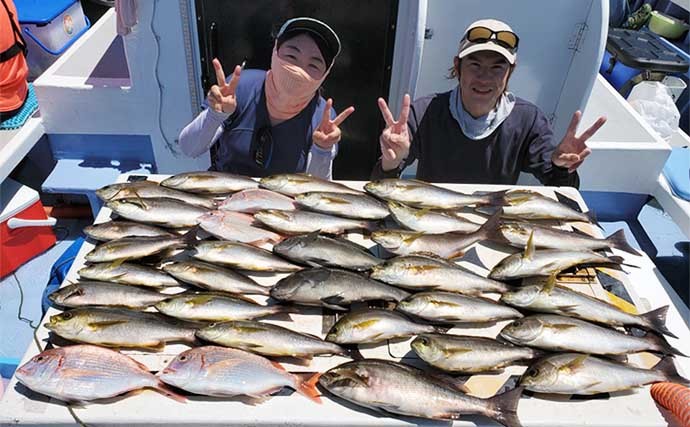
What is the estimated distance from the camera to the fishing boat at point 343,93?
384 centimetres

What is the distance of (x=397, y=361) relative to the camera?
179 cm

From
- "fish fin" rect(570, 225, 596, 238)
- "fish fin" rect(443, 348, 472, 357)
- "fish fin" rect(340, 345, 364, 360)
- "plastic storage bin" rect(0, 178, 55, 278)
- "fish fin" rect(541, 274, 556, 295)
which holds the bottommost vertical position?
"plastic storage bin" rect(0, 178, 55, 278)

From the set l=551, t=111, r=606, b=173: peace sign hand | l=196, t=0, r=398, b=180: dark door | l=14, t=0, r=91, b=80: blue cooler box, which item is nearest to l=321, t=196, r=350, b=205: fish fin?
l=551, t=111, r=606, b=173: peace sign hand

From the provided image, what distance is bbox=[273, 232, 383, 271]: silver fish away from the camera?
2.08 m

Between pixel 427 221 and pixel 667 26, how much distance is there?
334 inches

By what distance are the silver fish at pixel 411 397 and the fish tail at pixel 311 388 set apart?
0.03 meters

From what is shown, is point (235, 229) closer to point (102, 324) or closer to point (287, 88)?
point (102, 324)

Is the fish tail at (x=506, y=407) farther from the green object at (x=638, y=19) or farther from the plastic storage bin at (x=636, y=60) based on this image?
the green object at (x=638, y=19)

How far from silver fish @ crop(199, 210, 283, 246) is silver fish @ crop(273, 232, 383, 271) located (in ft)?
0.39

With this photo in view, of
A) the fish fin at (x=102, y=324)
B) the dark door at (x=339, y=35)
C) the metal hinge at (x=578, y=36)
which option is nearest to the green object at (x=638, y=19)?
the metal hinge at (x=578, y=36)

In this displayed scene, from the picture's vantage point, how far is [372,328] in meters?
1.81

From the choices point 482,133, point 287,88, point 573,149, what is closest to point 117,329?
point 287,88

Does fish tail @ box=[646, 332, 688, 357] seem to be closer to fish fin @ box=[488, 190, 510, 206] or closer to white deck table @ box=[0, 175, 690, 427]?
white deck table @ box=[0, 175, 690, 427]

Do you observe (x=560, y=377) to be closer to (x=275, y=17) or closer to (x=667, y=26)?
(x=275, y=17)
